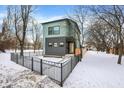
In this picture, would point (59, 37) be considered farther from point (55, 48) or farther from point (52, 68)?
point (52, 68)

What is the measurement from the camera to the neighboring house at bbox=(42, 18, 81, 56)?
8.77m

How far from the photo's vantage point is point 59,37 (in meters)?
9.30

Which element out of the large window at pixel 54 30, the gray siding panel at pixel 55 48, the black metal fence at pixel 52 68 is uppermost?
the large window at pixel 54 30

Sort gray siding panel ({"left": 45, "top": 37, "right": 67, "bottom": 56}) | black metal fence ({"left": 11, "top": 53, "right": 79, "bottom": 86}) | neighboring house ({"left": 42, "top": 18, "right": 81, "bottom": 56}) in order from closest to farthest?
black metal fence ({"left": 11, "top": 53, "right": 79, "bottom": 86})
neighboring house ({"left": 42, "top": 18, "right": 81, "bottom": 56})
gray siding panel ({"left": 45, "top": 37, "right": 67, "bottom": 56})

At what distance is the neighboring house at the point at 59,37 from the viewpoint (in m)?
8.77

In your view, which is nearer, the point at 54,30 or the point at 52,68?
the point at 52,68

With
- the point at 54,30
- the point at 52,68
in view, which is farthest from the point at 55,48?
the point at 52,68

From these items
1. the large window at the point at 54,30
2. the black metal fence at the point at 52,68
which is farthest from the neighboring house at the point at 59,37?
the black metal fence at the point at 52,68

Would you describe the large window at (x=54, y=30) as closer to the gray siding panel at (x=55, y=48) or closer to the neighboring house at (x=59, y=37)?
the neighboring house at (x=59, y=37)

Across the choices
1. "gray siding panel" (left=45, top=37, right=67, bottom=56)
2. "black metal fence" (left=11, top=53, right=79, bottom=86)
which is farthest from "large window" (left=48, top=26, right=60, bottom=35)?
"black metal fence" (left=11, top=53, right=79, bottom=86)

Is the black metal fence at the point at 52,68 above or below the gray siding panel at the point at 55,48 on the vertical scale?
below

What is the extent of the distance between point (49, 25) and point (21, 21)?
3.62 metres

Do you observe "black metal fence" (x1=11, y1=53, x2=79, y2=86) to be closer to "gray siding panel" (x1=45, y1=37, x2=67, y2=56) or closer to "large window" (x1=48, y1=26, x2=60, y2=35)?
"gray siding panel" (x1=45, y1=37, x2=67, y2=56)
